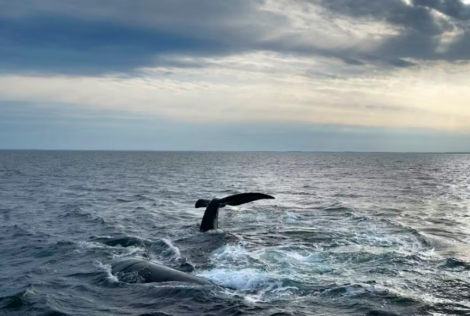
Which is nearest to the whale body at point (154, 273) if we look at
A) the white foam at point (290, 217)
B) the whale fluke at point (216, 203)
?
the whale fluke at point (216, 203)

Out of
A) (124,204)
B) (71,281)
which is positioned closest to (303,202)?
(124,204)

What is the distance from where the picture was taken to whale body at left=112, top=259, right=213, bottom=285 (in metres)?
13.6

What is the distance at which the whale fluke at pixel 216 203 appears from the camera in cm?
1845

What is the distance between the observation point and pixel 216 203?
19.8 meters

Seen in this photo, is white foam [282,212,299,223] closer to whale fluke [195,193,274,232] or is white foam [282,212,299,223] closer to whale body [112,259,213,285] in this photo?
whale fluke [195,193,274,232]

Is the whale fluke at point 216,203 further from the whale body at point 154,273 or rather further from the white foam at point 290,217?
the white foam at point 290,217

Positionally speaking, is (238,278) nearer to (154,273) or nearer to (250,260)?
(250,260)

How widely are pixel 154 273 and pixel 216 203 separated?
6169mm

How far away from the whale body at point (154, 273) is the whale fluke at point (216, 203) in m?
4.69

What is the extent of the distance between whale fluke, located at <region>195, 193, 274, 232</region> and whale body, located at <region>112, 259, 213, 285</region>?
4.69 metres

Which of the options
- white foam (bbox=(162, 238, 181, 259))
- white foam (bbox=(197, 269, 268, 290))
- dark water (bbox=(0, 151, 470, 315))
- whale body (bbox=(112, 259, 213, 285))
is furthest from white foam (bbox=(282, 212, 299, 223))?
whale body (bbox=(112, 259, 213, 285))

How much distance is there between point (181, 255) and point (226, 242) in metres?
2.63

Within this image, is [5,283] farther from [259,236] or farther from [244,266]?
[259,236]

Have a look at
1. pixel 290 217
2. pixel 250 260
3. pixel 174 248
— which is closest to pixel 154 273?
pixel 250 260
